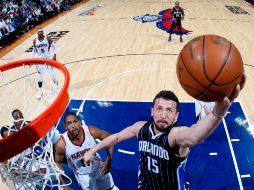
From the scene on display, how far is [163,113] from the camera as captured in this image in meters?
2.49

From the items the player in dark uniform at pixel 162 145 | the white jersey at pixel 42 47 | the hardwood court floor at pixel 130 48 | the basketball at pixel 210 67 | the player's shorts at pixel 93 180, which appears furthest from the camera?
the hardwood court floor at pixel 130 48

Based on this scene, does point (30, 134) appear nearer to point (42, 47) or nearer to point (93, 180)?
point (93, 180)

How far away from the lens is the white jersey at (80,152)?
365 cm

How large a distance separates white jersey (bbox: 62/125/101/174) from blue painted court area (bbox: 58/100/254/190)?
93cm

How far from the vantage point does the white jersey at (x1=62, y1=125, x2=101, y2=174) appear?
3.65m

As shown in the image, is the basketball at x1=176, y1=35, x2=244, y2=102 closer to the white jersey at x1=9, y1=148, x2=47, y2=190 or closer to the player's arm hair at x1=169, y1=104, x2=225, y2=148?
the player's arm hair at x1=169, y1=104, x2=225, y2=148

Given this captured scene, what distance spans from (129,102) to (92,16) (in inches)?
420

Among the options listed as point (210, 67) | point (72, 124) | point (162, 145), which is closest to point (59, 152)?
point (72, 124)

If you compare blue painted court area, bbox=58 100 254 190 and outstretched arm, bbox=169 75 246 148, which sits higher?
outstretched arm, bbox=169 75 246 148

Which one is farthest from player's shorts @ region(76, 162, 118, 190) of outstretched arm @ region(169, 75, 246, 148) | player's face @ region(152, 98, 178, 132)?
outstretched arm @ region(169, 75, 246, 148)

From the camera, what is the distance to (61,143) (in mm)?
3668

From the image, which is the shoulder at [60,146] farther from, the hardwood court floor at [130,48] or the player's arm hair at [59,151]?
the hardwood court floor at [130,48]

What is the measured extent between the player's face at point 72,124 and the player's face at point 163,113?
1357 mm

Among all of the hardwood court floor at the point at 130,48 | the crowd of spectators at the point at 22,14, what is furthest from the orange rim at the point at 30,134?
the crowd of spectators at the point at 22,14
